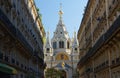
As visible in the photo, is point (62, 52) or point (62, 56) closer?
point (62, 52)

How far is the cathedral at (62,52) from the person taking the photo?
5463 inches

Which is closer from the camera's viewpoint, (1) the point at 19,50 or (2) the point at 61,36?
(1) the point at 19,50

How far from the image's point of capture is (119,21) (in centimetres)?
2508

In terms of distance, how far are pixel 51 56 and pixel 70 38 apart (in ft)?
50.5

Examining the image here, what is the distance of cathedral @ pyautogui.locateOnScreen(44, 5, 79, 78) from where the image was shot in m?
139

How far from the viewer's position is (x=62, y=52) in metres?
142

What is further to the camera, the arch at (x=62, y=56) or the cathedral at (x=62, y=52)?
the arch at (x=62, y=56)

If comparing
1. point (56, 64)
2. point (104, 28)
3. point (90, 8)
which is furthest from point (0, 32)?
point (56, 64)

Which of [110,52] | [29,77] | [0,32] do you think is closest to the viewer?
[0,32]

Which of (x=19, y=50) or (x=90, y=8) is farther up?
(x=90, y=8)

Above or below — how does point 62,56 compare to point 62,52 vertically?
below

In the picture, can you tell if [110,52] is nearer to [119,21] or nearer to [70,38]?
[119,21]

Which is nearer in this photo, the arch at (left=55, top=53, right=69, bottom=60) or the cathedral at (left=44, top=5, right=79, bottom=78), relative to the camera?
the cathedral at (left=44, top=5, right=79, bottom=78)

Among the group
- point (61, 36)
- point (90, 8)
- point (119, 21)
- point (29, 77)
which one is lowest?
point (29, 77)
